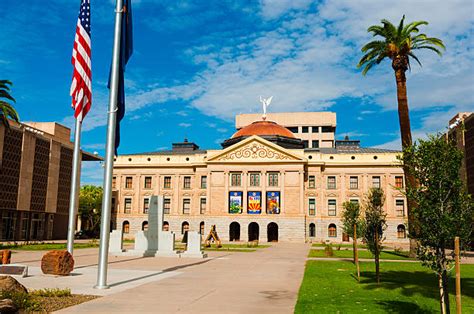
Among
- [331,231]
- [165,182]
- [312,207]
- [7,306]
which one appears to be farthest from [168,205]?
[7,306]

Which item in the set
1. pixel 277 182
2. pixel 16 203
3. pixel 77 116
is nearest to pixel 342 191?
pixel 277 182

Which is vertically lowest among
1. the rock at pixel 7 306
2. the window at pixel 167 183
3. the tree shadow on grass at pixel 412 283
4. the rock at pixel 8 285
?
the tree shadow on grass at pixel 412 283

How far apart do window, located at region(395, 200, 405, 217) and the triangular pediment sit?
60.2ft

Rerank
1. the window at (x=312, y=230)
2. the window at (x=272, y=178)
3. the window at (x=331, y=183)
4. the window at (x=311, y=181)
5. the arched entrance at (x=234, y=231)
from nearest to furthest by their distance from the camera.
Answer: the window at (x=272, y=178)
the window at (x=312, y=230)
the arched entrance at (x=234, y=231)
the window at (x=331, y=183)
the window at (x=311, y=181)

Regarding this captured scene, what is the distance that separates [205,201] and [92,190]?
2838 centimetres

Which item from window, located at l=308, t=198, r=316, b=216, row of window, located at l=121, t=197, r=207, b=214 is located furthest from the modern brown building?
window, located at l=308, t=198, r=316, b=216

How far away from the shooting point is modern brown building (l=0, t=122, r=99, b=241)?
56.5m

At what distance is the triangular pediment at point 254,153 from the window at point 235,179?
2.54 meters

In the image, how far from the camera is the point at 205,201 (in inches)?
3078

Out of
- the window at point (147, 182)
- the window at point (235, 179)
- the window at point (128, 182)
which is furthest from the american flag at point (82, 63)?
the window at point (128, 182)

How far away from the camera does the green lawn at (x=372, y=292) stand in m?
13.2

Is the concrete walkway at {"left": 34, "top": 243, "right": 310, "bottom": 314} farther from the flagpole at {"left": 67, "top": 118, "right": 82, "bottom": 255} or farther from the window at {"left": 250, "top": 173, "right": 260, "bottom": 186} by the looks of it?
the window at {"left": 250, "top": 173, "right": 260, "bottom": 186}

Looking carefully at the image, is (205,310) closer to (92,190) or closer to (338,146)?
(338,146)

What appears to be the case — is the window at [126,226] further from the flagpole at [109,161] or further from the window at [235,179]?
the flagpole at [109,161]
